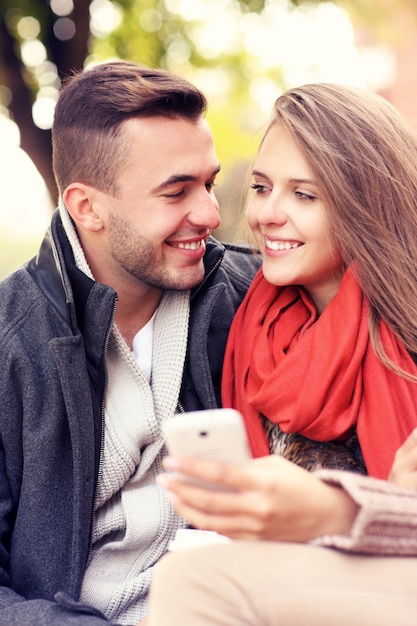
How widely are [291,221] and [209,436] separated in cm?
128

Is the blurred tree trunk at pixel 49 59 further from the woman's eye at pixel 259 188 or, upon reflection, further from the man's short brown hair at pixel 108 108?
the woman's eye at pixel 259 188

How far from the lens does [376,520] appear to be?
160cm

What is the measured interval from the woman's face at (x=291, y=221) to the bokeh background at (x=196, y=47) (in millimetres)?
2250

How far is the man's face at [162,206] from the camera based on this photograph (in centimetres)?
299

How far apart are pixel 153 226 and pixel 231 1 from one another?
12.3 ft

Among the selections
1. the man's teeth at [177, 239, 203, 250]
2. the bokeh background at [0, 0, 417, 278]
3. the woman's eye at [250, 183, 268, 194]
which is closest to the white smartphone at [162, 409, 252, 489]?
the woman's eye at [250, 183, 268, 194]

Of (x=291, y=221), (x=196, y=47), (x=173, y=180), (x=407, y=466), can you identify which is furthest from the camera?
(x=196, y=47)

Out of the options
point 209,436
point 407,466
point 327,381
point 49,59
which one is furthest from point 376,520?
point 49,59

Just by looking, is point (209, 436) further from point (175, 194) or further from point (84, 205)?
point (84, 205)

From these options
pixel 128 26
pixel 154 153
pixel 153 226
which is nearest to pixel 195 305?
pixel 153 226

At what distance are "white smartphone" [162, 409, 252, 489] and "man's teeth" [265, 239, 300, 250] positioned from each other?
124 centimetres

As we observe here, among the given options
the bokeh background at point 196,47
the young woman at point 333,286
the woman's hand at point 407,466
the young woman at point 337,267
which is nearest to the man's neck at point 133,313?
the young woman at point 333,286

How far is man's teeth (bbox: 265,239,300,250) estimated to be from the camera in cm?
270

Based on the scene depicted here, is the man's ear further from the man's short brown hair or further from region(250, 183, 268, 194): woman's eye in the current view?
region(250, 183, 268, 194): woman's eye
